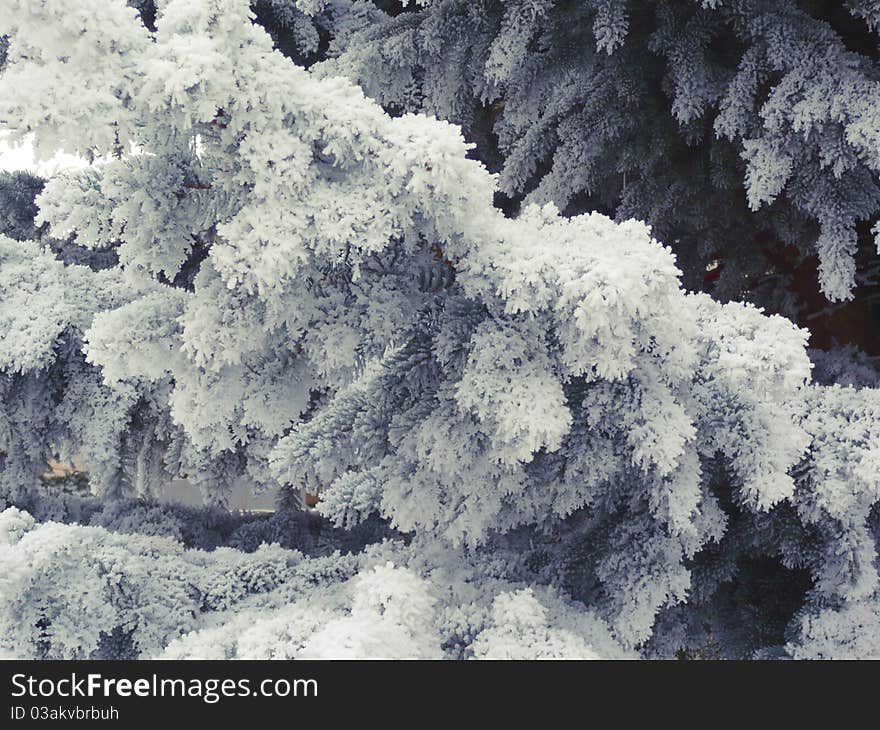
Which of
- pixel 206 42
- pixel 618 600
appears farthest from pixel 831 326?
pixel 206 42

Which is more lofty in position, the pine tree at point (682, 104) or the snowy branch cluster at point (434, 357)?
the pine tree at point (682, 104)

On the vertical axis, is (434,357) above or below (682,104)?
below

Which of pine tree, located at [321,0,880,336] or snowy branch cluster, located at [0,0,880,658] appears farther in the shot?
pine tree, located at [321,0,880,336]

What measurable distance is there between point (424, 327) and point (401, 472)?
20 centimetres

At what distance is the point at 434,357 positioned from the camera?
1.09 metres

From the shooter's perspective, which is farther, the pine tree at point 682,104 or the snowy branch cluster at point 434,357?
the pine tree at point 682,104

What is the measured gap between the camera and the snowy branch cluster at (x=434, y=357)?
0.90 meters

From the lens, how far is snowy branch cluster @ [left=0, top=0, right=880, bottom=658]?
896 millimetres

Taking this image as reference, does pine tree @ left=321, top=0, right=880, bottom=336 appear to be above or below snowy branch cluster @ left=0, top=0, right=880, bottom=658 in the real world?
above

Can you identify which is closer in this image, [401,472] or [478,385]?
[478,385]

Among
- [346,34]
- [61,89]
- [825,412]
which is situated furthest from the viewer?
[346,34]

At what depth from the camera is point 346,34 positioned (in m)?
1.97

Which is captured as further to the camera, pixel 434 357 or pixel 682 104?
pixel 682 104
